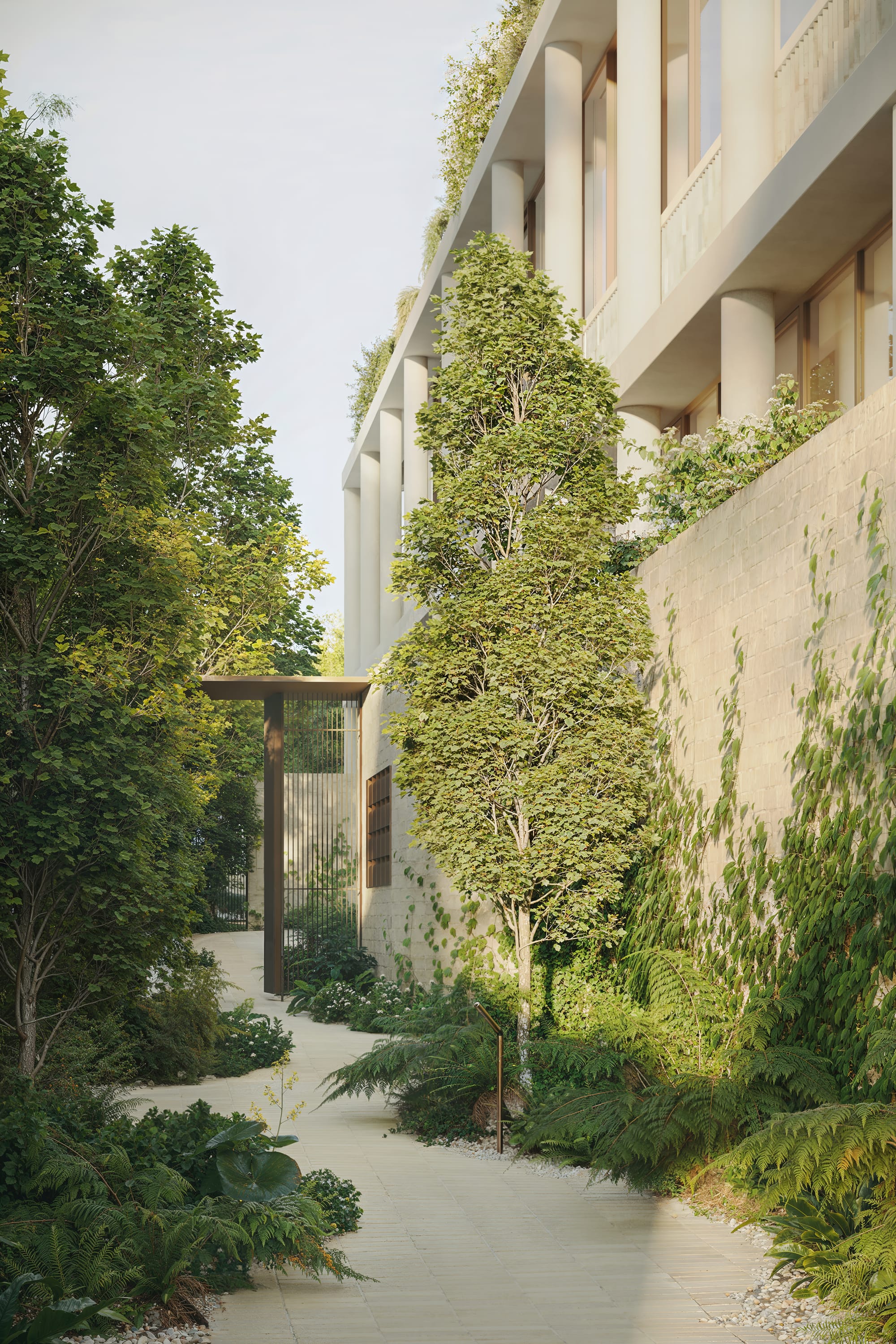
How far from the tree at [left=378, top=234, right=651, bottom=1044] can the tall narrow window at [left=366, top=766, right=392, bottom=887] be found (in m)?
7.00

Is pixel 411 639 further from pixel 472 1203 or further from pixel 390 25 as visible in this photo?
pixel 390 25

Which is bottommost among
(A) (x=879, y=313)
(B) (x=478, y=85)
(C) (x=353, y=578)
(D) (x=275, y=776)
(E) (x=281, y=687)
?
(D) (x=275, y=776)

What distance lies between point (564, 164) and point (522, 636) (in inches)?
303

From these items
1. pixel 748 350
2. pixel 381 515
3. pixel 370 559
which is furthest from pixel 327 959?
pixel 748 350

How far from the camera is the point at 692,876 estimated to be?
8.90m

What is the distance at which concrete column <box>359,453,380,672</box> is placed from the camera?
2517 centimetres

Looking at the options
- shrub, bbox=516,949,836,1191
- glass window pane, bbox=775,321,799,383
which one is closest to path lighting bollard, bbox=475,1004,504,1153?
shrub, bbox=516,949,836,1191

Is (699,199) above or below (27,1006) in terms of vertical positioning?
above

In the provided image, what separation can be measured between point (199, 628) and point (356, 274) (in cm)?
2583

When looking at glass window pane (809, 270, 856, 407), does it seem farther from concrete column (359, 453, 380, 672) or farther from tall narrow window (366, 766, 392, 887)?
concrete column (359, 453, 380, 672)

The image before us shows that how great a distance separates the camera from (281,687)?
18.5 m

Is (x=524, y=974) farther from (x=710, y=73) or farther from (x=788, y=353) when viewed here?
(x=710, y=73)

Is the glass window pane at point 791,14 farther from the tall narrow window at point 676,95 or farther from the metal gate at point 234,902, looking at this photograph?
the metal gate at point 234,902

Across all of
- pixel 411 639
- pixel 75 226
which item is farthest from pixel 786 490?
pixel 75 226
